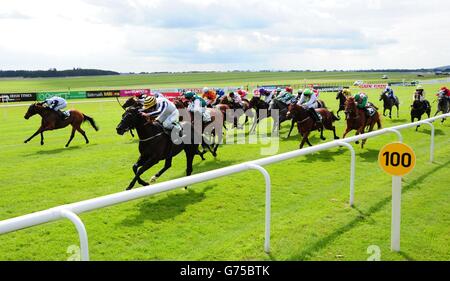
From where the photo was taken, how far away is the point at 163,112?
6.98 metres

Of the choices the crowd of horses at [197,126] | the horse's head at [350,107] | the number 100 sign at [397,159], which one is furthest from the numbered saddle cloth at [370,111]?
the number 100 sign at [397,159]

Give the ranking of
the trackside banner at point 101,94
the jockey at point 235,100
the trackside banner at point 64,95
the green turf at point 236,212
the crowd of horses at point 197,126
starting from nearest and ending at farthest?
the green turf at point 236,212 → the crowd of horses at point 197,126 → the jockey at point 235,100 → the trackside banner at point 64,95 → the trackside banner at point 101,94

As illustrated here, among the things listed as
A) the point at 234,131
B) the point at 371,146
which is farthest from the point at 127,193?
the point at 234,131

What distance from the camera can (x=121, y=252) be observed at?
4.25 metres

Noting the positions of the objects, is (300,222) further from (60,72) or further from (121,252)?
(60,72)

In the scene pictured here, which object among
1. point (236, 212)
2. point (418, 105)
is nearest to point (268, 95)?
point (418, 105)

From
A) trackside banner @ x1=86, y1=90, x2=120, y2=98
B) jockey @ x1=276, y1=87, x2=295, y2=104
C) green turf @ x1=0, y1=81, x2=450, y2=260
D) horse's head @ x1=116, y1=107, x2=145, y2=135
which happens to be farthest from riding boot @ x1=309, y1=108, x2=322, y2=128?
trackside banner @ x1=86, y1=90, x2=120, y2=98

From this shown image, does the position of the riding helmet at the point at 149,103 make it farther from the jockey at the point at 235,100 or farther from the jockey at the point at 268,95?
the jockey at the point at 268,95

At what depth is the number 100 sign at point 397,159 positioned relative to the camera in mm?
4004

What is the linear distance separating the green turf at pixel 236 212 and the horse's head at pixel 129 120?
1.18m

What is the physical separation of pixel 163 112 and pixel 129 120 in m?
0.70
